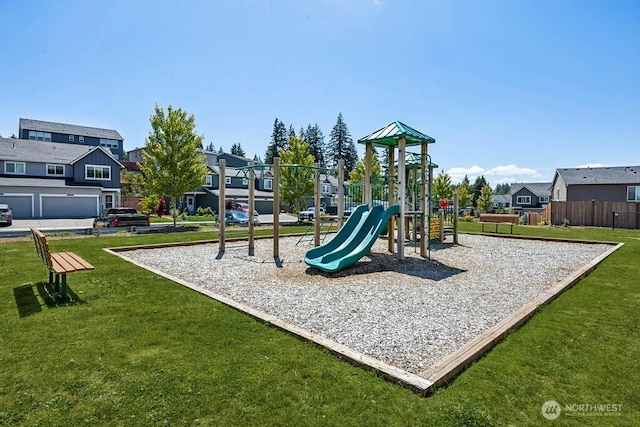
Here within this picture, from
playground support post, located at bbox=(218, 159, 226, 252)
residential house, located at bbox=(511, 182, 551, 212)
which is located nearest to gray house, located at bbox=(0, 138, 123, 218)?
playground support post, located at bbox=(218, 159, 226, 252)

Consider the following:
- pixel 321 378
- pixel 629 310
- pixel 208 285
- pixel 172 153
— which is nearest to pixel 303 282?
pixel 208 285

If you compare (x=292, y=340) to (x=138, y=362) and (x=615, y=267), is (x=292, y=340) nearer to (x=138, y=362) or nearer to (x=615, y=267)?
(x=138, y=362)

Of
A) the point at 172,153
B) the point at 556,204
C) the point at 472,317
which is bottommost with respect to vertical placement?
the point at 472,317

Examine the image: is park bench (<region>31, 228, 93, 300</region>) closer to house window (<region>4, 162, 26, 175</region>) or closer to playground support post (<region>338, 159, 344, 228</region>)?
playground support post (<region>338, 159, 344, 228</region>)

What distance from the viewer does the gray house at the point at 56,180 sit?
1228 inches

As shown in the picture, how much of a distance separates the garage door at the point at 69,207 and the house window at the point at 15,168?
458cm

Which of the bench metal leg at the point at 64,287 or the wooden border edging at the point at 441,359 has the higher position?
the bench metal leg at the point at 64,287

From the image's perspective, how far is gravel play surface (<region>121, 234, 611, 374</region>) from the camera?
16.1 ft

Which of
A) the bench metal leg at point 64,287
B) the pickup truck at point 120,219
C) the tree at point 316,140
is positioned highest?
the tree at point 316,140

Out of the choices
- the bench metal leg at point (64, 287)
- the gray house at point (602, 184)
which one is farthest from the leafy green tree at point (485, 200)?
the bench metal leg at point (64, 287)

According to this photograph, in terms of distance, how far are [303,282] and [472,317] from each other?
3.63m

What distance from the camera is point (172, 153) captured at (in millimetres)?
24625

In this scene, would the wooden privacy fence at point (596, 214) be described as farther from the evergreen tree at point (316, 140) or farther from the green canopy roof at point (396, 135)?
the evergreen tree at point (316, 140)

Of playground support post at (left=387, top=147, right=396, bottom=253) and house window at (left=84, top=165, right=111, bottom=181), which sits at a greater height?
house window at (left=84, top=165, right=111, bottom=181)
